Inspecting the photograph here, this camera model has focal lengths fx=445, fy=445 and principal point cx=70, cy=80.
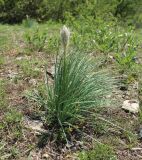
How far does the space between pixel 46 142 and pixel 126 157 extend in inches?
32.3

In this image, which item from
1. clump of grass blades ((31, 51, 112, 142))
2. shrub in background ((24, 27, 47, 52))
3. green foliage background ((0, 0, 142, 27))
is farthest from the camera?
green foliage background ((0, 0, 142, 27))

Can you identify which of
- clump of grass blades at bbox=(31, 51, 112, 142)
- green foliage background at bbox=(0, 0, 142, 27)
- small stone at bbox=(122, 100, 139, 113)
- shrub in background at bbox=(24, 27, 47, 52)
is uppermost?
clump of grass blades at bbox=(31, 51, 112, 142)

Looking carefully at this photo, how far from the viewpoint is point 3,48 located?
7.20m

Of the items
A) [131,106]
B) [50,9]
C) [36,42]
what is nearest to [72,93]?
[131,106]

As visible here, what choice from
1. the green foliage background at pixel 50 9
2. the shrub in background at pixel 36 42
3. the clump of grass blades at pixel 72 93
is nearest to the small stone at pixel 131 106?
the clump of grass blades at pixel 72 93

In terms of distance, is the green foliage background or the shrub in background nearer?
the shrub in background

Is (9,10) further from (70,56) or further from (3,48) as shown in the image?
(70,56)

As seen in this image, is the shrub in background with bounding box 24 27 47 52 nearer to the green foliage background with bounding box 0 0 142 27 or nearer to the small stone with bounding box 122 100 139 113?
the small stone with bounding box 122 100 139 113

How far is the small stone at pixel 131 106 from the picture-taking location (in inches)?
206

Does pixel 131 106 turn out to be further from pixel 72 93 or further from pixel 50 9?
pixel 50 9

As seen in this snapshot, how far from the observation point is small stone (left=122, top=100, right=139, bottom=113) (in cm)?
523

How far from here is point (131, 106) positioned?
5.29 metres

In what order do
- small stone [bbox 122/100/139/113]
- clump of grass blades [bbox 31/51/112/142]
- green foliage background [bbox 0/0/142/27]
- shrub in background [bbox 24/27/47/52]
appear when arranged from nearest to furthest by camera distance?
clump of grass blades [bbox 31/51/112/142] → small stone [bbox 122/100/139/113] → shrub in background [bbox 24/27/47/52] → green foliage background [bbox 0/0/142/27]

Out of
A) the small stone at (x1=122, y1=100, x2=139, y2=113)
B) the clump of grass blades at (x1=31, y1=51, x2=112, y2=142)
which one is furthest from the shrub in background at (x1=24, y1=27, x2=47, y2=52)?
the clump of grass blades at (x1=31, y1=51, x2=112, y2=142)
